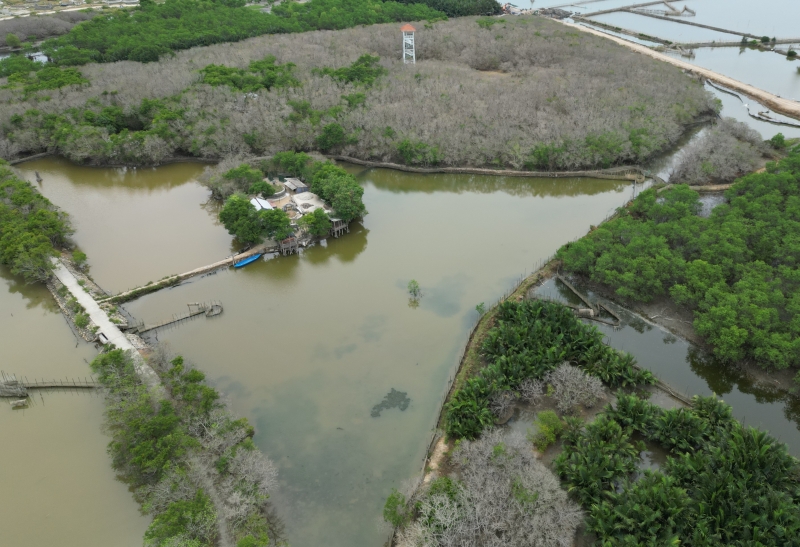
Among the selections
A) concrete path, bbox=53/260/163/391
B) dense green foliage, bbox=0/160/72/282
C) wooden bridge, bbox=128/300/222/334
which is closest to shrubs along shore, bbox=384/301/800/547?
concrete path, bbox=53/260/163/391

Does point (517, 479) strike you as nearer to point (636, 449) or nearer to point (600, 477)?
point (600, 477)

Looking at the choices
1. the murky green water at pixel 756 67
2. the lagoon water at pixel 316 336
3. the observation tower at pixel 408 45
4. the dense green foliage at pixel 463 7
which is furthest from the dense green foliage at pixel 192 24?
the murky green water at pixel 756 67

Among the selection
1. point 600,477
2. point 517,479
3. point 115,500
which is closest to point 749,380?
point 600,477

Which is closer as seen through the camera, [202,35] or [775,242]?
[775,242]

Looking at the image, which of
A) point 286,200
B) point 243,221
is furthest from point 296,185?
point 243,221

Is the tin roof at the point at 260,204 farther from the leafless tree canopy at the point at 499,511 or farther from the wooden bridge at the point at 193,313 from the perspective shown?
the leafless tree canopy at the point at 499,511

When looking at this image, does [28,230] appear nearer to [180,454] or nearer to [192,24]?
[180,454]
